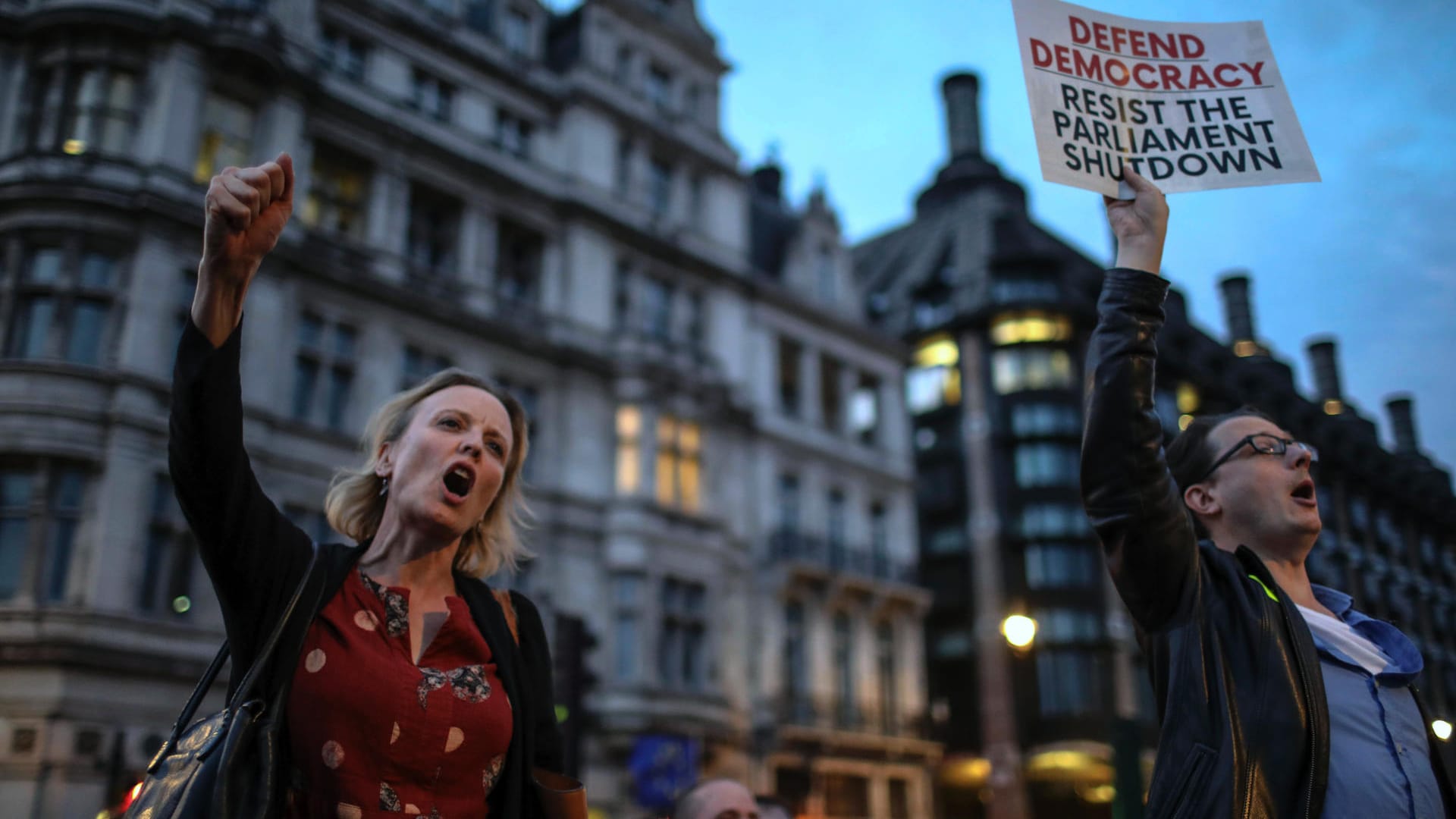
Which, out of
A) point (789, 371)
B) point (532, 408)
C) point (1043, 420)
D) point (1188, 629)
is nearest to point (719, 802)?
point (1188, 629)

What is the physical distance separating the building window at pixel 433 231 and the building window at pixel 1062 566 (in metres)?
24.5

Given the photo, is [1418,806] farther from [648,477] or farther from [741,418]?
[741,418]

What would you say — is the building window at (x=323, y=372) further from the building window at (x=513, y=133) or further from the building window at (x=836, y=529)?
the building window at (x=836, y=529)

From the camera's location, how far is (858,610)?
29.9 meters

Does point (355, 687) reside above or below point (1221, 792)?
above

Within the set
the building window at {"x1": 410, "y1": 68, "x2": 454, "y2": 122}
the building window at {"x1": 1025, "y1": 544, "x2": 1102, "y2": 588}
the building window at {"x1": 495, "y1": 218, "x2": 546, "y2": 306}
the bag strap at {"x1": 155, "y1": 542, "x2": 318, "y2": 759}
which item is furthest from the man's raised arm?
the building window at {"x1": 1025, "y1": 544, "x2": 1102, "y2": 588}

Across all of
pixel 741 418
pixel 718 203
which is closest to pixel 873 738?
pixel 741 418

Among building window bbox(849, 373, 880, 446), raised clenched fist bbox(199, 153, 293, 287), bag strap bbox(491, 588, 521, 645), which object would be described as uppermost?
building window bbox(849, 373, 880, 446)

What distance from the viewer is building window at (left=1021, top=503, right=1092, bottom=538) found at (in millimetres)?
39875

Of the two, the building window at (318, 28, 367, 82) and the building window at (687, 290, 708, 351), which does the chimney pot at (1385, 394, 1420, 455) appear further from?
the building window at (318, 28, 367, 82)

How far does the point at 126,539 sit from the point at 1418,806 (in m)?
18.5

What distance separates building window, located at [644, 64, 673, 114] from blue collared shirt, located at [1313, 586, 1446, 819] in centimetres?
2738

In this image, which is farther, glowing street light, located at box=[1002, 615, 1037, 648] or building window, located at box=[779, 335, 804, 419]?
building window, located at box=[779, 335, 804, 419]

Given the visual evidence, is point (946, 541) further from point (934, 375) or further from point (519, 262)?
point (519, 262)
